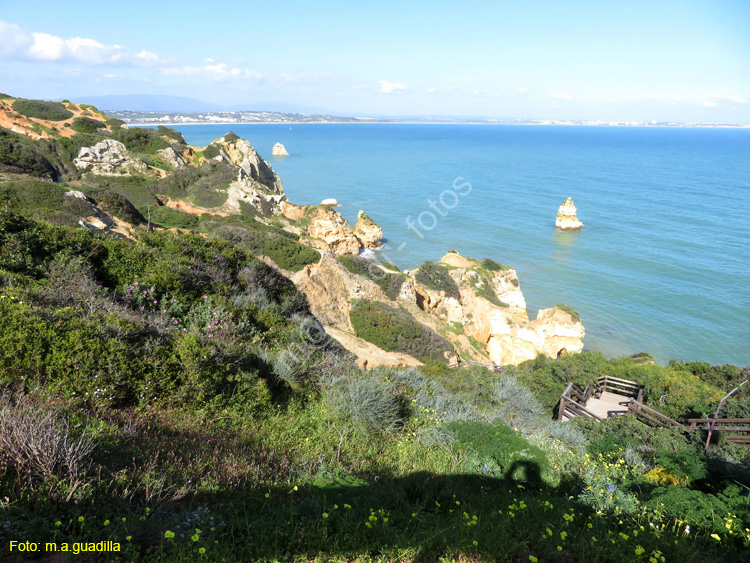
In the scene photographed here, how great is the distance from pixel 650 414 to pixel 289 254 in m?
14.5

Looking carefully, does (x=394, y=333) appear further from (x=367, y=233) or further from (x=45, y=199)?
(x=367, y=233)

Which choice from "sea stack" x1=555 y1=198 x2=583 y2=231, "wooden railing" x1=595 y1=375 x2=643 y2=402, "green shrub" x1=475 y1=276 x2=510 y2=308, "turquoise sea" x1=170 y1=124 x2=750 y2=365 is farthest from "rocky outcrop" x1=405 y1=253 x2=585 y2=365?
"sea stack" x1=555 y1=198 x2=583 y2=231

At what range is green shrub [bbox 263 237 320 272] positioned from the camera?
18.0m

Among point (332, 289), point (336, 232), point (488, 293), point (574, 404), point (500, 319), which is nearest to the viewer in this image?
point (574, 404)

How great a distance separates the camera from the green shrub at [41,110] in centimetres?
3394

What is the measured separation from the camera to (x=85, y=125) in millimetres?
35812

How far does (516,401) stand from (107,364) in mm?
7744

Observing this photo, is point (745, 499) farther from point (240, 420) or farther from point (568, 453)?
point (240, 420)

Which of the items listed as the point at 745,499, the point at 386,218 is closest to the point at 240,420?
the point at 745,499

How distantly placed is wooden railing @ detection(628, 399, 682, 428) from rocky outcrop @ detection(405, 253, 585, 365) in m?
13.3

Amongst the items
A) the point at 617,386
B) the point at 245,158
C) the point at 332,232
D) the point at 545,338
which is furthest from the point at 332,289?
the point at 245,158

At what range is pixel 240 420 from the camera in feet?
16.1

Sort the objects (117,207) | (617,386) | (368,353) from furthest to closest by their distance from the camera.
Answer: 1. (117,207)
2. (368,353)
3. (617,386)

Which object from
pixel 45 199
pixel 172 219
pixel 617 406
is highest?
pixel 45 199
